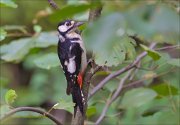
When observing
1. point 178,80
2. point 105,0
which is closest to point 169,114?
point 178,80

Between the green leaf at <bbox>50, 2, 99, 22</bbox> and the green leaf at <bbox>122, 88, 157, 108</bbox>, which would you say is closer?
the green leaf at <bbox>50, 2, 99, 22</bbox>

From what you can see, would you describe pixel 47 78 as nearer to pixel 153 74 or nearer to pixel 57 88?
pixel 57 88

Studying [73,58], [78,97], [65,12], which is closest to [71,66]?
[73,58]

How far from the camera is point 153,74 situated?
1.92 meters

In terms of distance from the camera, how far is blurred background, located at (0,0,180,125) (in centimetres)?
50

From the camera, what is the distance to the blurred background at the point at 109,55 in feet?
1.63

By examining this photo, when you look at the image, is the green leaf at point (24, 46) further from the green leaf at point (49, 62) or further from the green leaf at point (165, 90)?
the green leaf at point (165, 90)

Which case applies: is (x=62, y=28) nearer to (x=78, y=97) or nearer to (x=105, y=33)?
(x=78, y=97)

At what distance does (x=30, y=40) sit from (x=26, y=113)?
506 mm

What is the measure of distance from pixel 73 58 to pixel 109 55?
2.95 feet

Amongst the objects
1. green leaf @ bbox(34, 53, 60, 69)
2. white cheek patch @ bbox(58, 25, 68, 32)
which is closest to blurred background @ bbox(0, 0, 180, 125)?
green leaf @ bbox(34, 53, 60, 69)

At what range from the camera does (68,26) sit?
1634 mm

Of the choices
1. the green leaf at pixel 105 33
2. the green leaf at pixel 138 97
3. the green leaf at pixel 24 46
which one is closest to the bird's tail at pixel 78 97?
the green leaf at pixel 138 97

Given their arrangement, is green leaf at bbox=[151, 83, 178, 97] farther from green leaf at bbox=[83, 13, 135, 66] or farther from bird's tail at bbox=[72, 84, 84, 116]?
Result: green leaf at bbox=[83, 13, 135, 66]
